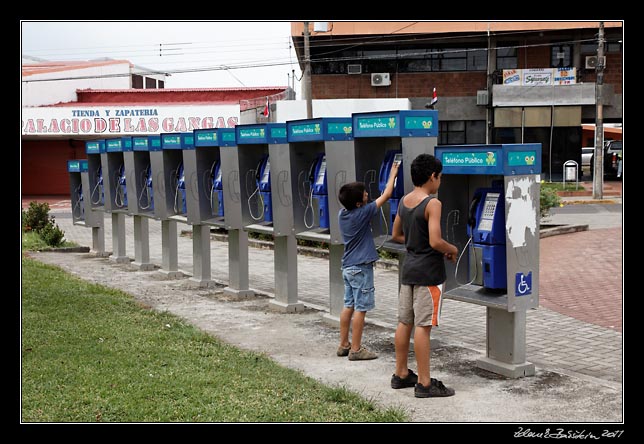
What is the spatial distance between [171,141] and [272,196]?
10.2ft

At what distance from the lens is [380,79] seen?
110 ft

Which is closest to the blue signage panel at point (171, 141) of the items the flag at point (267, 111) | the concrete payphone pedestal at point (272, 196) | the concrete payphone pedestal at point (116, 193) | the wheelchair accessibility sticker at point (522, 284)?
the concrete payphone pedestal at point (272, 196)

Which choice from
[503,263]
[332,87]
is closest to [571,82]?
[332,87]

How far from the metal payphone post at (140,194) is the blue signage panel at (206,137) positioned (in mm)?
2539

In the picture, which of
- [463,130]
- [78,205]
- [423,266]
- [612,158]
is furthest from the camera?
[612,158]

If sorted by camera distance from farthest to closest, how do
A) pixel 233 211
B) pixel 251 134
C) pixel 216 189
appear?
pixel 216 189 < pixel 233 211 < pixel 251 134

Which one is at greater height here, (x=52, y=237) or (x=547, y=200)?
(x=547, y=200)

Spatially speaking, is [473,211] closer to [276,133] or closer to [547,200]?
[276,133]

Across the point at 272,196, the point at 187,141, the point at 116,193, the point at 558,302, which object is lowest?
the point at 558,302

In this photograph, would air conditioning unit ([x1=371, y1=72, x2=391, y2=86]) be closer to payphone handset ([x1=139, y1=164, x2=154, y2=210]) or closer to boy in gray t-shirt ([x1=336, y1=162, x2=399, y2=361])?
payphone handset ([x1=139, y1=164, x2=154, y2=210])

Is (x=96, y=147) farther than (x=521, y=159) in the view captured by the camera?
Yes

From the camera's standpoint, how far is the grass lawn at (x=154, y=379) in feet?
17.2

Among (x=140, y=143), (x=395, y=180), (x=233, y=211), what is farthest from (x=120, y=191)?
(x=395, y=180)

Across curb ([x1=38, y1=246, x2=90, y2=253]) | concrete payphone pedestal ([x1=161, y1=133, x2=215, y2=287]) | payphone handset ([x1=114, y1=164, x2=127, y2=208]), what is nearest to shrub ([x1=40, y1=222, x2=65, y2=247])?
curb ([x1=38, y1=246, x2=90, y2=253])
